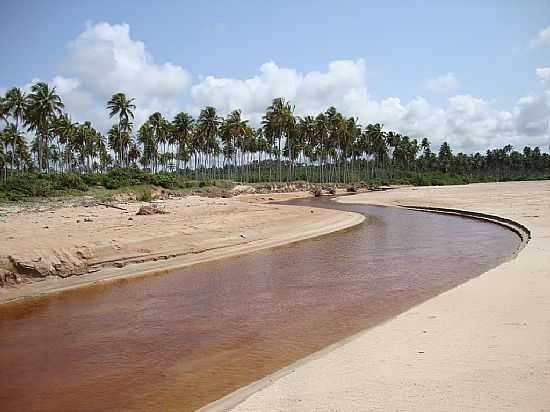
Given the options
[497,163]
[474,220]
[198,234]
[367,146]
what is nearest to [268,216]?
[198,234]

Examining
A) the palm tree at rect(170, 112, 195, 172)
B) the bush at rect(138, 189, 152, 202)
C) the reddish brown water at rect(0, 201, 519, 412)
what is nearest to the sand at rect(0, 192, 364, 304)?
the reddish brown water at rect(0, 201, 519, 412)

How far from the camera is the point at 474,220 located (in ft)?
109

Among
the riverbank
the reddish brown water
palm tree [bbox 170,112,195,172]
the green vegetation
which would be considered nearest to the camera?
the riverbank

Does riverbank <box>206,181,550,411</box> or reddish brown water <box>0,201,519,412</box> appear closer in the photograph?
riverbank <box>206,181,550,411</box>

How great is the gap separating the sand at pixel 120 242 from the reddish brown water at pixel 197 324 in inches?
31.6

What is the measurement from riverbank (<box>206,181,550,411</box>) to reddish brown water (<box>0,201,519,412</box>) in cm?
122

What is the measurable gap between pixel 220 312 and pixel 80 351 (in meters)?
3.49

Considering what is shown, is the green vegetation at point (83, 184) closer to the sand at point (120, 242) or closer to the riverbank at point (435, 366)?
the sand at point (120, 242)

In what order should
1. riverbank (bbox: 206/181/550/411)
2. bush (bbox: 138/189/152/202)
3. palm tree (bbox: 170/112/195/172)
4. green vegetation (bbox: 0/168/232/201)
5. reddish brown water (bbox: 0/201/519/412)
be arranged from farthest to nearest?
1. palm tree (bbox: 170/112/195/172)
2. bush (bbox: 138/189/152/202)
3. green vegetation (bbox: 0/168/232/201)
4. reddish brown water (bbox: 0/201/519/412)
5. riverbank (bbox: 206/181/550/411)

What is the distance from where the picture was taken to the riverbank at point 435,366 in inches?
203

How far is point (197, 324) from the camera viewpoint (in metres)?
10.3

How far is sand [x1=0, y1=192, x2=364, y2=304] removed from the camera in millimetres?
13117

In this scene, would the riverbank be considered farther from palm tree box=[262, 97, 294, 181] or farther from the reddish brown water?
palm tree box=[262, 97, 294, 181]

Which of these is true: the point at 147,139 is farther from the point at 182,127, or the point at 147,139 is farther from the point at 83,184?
the point at 83,184
